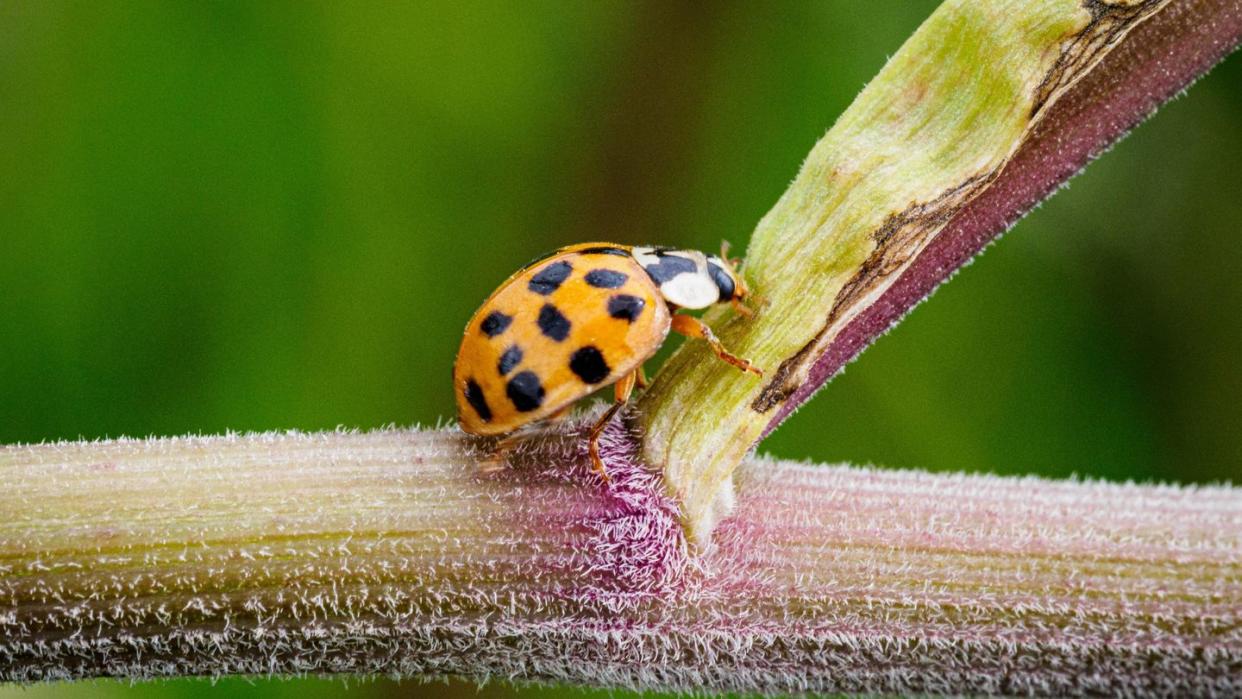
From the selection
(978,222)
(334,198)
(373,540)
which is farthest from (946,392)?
(373,540)

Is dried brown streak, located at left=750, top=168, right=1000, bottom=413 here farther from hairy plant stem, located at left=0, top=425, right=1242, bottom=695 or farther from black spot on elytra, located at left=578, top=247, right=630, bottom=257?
black spot on elytra, located at left=578, top=247, right=630, bottom=257

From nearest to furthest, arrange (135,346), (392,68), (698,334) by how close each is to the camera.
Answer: (698,334), (135,346), (392,68)

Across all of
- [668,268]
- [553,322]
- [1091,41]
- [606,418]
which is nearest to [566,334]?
[553,322]

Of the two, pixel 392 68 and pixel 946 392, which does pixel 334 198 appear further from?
pixel 946 392

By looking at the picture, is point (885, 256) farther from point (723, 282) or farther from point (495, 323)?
→ point (495, 323)

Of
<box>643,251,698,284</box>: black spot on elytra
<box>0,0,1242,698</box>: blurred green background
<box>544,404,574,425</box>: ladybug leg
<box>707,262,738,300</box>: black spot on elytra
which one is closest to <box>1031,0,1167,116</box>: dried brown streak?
<box>707,262,738,300</box>: black spot on elytra

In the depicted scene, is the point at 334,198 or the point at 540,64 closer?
the point at 334,198
